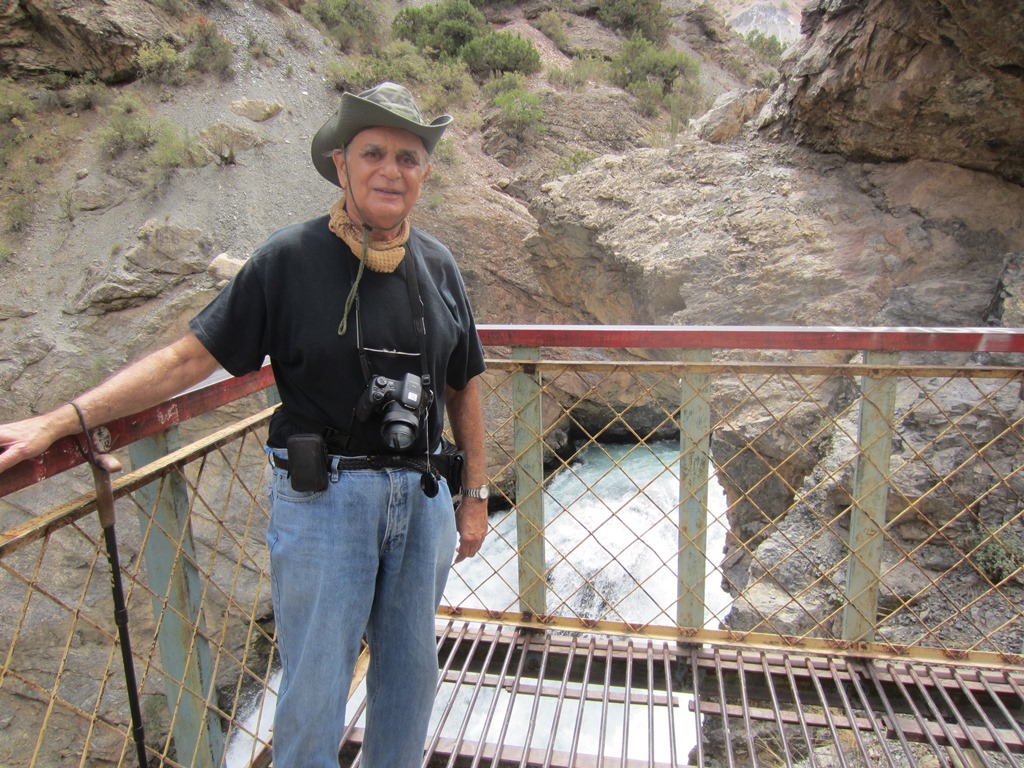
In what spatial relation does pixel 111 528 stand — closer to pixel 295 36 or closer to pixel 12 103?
pixel 12 103

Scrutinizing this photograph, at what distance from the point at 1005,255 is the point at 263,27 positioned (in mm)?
17222

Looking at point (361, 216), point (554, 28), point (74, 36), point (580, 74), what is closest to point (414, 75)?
point (580, 74)

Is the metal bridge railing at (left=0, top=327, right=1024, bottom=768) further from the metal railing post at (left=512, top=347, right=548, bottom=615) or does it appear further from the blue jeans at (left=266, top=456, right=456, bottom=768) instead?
the blue jeans at (left=266, top=456, right=456, bottom=768)

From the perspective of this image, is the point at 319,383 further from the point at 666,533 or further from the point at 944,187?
the point at 666,533

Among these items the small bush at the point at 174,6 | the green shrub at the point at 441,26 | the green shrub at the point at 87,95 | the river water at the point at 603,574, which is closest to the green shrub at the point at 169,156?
the green shrub at the point at 87,95

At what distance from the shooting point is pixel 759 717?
2.32m

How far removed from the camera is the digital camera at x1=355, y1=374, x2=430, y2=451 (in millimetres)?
1452

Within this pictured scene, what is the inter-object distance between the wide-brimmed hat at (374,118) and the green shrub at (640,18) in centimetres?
2189

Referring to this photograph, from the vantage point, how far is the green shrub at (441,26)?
18406mm

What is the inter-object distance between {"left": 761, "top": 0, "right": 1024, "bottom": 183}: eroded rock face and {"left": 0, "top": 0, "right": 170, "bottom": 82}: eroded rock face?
47.6 feet

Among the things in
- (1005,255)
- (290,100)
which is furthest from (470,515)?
(290,100)

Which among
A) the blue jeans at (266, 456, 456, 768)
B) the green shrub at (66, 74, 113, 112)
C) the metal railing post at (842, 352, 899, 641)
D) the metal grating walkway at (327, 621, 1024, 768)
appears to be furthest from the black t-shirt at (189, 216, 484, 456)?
the green shrub at (66, 74, 113, 112)

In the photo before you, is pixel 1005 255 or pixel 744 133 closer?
pixel 1005 255

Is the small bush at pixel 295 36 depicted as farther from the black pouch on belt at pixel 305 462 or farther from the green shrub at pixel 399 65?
the black pouch on belt at pixel 305 462
